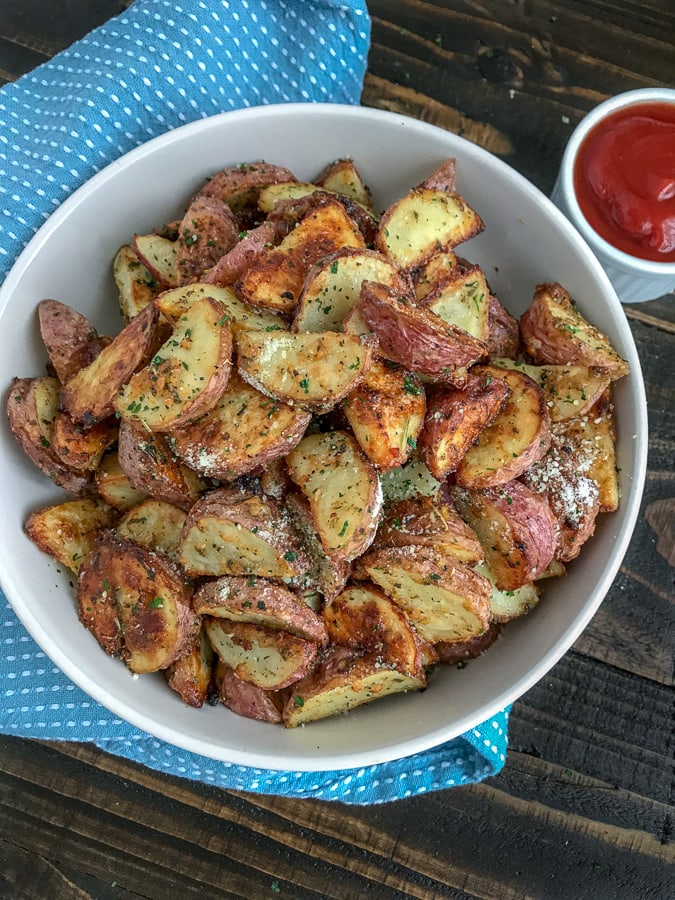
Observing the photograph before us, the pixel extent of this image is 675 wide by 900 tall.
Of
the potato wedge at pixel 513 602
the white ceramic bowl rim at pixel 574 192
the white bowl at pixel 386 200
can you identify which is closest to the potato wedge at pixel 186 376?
the white bowl at pixel 386 200

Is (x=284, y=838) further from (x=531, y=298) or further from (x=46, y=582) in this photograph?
(x=531, y=298)

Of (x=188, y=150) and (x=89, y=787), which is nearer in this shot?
(x=188, y=150)

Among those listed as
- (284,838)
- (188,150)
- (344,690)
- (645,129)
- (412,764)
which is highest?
(188,150)

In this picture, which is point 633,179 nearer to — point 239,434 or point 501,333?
point 501,333

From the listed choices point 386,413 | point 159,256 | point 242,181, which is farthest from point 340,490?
point 242,181

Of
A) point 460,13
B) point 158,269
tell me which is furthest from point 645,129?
point 158,269

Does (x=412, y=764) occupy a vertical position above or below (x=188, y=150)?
below

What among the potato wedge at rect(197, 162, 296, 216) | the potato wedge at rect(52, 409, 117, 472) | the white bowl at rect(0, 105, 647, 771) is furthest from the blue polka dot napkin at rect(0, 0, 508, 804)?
the potato wedge at rect(52, 409, 117, 472)
